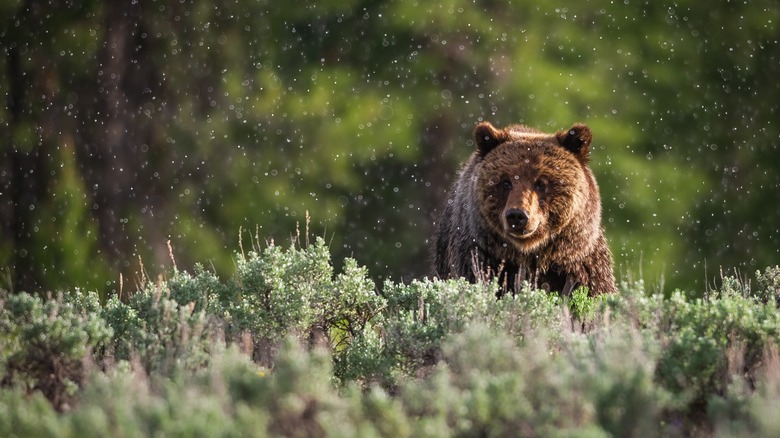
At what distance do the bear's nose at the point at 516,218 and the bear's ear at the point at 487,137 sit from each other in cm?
85

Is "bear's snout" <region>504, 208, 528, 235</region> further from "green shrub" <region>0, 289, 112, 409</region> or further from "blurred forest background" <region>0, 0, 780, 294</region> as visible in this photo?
"blurred forest background" <region>0, 0, 780, 294</region>

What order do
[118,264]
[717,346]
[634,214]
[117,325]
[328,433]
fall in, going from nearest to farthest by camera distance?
[328,433] < [717,346] < [117,325] < [118,264] < [634,214]

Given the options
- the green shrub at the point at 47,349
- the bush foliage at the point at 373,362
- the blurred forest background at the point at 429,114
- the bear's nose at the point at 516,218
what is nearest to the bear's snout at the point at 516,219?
the bear's nose at the point at 516,218

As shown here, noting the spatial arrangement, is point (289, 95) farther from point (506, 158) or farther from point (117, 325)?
point (117, 325)

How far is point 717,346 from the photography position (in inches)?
177

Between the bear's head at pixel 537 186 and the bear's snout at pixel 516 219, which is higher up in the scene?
the bear's head at pixel 537 186

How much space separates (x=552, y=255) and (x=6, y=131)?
9222 millimetres

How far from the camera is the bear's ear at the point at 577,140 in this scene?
A: 22.3 feet

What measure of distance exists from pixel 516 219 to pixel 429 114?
10.2 m

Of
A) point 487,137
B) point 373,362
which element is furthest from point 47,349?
point 487,137

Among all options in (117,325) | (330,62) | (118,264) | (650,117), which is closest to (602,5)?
(650,117)

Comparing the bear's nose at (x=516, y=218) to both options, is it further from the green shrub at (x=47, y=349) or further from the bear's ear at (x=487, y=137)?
the green shrub at (x=47, y=349)

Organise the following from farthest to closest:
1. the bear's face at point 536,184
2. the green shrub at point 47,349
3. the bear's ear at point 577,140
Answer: the bear's ear at point 577,140
the bear's face at point 536,184
the green shrub at point 47,349

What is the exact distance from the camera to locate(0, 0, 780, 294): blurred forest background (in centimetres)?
1552
